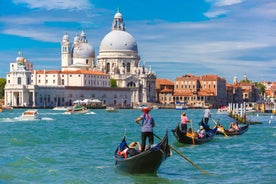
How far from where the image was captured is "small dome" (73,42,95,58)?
106625mm

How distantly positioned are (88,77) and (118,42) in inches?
494

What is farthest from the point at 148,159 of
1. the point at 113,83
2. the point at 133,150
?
the point at 113,83

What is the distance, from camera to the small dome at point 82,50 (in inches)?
4198

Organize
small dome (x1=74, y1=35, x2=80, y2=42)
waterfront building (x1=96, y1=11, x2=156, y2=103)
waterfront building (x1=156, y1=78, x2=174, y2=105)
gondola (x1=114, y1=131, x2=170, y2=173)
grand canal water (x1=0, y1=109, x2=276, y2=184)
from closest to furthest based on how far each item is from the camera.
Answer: gondola (x1=114, y1=131, x2=170, y2=173) < grand canal water (x1=0, y1=109, x2=276, y2=184) < waterfront building (x1=96, y1=11, x2=156, y2=103) < waterfront building (x1=156, y1=78, x2=174, y2=105) < small dome (x1=74, y1=35, x2=80, y2=42)

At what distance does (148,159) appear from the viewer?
41.9ft

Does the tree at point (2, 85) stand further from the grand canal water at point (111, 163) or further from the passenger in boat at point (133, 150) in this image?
the passenger in boat at point (133, 150)

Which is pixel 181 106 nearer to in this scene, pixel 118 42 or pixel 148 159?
pixel 118 42

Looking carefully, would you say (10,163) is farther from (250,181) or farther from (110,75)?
(110,75)

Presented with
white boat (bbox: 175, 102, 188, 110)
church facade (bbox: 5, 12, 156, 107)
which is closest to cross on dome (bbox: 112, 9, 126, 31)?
church facade (bbox: 5, 12, 156, 107)

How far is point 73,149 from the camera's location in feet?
62.8

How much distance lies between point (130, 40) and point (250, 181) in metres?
95.3

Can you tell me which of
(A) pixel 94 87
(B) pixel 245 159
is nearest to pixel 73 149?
(B) pixel 245 159

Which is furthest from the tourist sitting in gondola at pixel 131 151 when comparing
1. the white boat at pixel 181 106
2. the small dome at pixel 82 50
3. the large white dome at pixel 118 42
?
the small dome at pixel 82 50

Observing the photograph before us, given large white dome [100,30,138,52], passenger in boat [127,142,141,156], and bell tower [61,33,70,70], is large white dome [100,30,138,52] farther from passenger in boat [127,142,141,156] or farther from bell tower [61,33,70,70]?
passenger in boat [127,142,141,156]
